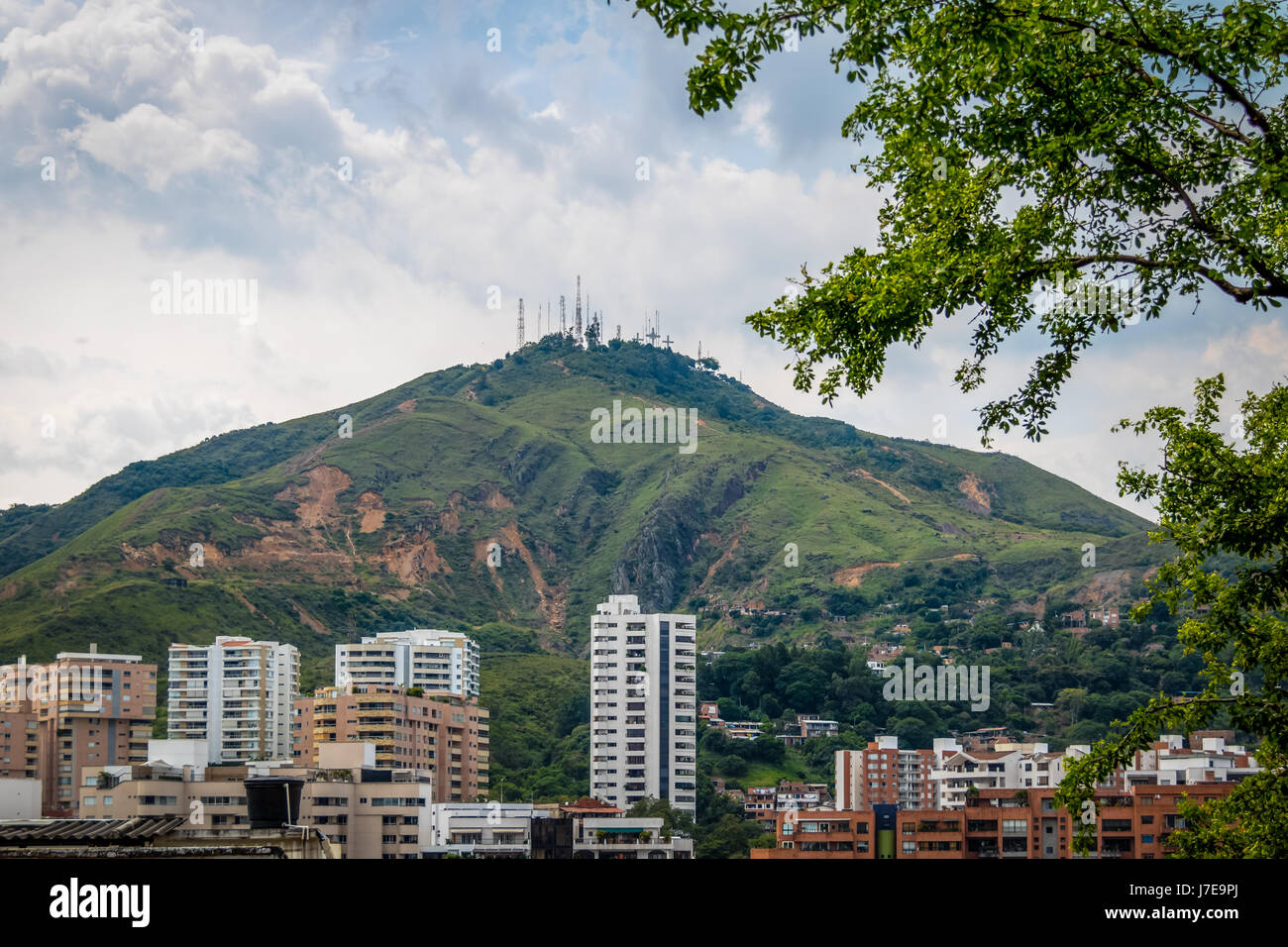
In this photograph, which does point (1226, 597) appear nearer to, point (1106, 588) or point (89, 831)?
point (89, 831)

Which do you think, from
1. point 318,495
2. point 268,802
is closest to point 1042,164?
point 268,802

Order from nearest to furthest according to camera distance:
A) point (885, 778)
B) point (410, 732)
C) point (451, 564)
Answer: point (410, 732) < point (885, 778) < point (451, 564)

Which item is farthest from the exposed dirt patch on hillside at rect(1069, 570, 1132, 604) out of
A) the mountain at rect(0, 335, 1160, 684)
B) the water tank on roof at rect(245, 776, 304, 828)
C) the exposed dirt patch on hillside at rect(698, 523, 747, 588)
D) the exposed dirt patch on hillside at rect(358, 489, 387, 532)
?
the water tank on roof at rect(245, 776, 304, 828)

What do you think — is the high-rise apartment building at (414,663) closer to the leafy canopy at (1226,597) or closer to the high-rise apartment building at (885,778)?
the high-rise apartment building at (885,778)

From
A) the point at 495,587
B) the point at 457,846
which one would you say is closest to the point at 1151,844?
the point at 457,846

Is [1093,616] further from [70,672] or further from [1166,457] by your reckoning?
[1166,457]

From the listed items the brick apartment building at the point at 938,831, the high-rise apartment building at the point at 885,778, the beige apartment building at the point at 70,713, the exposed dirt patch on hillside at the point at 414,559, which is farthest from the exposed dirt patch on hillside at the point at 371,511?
the brick apartment building at the point at 938,831
